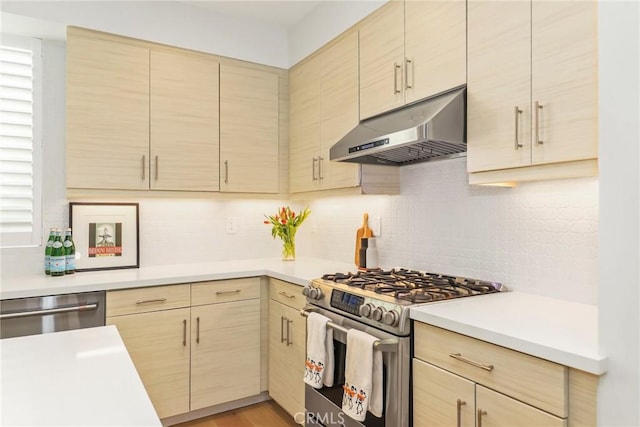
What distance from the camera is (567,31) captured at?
1.46m

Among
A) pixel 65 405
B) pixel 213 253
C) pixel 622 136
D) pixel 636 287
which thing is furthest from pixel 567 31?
pixel 213 253

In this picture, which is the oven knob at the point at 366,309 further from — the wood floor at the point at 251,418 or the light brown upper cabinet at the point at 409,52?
the wood floor at the point at 251,418

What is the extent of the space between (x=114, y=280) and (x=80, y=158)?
31.2 inches

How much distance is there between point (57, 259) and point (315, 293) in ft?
5.29

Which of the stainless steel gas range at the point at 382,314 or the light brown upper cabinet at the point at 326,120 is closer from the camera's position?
the stainless steel gas range at the point at 382,314

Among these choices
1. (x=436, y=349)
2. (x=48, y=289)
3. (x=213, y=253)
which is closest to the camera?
(x=436, y=349)

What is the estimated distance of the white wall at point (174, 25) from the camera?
254 cm

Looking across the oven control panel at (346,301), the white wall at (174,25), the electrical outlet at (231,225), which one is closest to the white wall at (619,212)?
the oven control panel at (346,301)

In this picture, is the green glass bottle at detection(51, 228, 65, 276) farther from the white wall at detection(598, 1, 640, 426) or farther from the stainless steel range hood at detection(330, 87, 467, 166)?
the white wall at detection(598, 1, 640, 426)

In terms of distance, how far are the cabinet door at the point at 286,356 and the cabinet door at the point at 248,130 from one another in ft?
3.02

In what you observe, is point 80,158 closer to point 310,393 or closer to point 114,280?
point 114,280

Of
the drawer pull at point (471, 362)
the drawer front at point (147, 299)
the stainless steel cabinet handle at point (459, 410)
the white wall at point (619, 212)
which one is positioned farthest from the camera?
the drawer front at point (147, 299)

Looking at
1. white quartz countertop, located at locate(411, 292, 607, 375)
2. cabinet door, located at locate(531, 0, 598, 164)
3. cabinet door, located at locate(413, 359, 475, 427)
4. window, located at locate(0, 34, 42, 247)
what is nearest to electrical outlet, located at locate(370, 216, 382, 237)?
white quartz countertop, located at locate(411, 292, 607, 375)

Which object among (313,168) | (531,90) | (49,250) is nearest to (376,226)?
(313,168)
